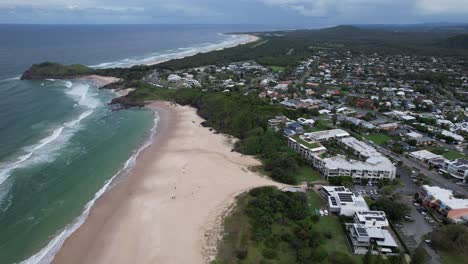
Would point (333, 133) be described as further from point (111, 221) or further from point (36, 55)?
point (36, 55)

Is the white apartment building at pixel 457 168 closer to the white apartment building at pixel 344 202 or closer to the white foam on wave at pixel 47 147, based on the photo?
the white apartment building at pixel 344 202

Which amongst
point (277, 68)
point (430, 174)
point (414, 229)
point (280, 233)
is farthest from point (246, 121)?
point (277, 68)

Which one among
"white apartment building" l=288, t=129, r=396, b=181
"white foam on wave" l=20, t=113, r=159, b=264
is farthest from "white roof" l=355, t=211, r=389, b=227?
"white foam on wave" l=20, t=113, r=159, b=264

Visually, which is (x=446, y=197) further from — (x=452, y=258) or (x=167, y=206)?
(x=167, y=206)

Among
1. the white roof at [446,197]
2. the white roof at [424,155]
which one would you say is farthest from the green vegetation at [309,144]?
the white roof at [446,197]

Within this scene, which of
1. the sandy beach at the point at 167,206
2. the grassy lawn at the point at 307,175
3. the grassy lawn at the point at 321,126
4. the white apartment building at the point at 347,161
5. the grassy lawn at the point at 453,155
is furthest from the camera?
the grassy lawn at the point at 321,126

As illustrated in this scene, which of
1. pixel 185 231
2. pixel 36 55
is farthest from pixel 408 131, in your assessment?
pixel 36 55
